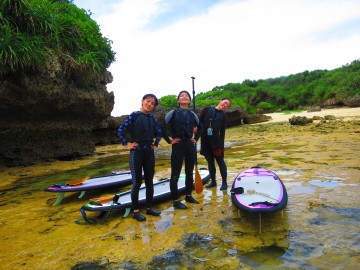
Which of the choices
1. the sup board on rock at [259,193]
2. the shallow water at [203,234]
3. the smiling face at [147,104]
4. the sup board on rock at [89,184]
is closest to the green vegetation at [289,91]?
the sup board on rock at [89,184]

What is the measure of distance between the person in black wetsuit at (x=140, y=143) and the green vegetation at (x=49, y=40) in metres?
5.26

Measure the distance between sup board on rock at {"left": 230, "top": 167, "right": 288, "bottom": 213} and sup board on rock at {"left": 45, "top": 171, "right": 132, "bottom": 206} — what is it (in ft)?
8.51

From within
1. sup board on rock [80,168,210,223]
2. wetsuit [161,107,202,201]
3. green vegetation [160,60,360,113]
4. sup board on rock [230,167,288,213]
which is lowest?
sup board on rock [80,168,210,223]

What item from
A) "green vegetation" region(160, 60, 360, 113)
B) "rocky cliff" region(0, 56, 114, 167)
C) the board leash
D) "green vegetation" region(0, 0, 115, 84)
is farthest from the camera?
"green vegetation" region(160, 60, 360, 113)

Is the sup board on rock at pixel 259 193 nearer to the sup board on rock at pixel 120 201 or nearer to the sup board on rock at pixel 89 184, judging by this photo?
the sup board on rock at pixel 120 201

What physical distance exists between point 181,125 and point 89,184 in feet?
8.06

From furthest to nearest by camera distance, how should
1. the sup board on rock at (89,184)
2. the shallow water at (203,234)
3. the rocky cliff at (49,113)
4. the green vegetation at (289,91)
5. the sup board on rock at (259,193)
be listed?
the green vegetation at (289,91)
the rocky cliff at (49,113)
the sup board on rock at (89,184)
the sup board on rock at (259,193)
the shallow water at (203,234)

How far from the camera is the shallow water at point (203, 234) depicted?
106 inches

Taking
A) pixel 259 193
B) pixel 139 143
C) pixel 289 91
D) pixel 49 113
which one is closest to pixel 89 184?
pixel 139 143

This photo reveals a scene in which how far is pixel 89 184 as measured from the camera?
5.50 metres

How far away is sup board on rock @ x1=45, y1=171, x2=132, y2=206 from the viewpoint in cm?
506

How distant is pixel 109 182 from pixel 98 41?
7.31 meters

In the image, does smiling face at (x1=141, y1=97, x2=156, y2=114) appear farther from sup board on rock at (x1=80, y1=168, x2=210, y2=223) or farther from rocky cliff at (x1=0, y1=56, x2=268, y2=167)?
rocky cliff at (x1=0, y1=56, x2=268, y2=167)

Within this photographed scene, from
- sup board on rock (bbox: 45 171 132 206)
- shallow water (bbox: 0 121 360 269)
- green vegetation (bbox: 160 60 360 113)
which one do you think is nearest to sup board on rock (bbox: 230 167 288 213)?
shallow water (bbox: 0 121 360 269)
